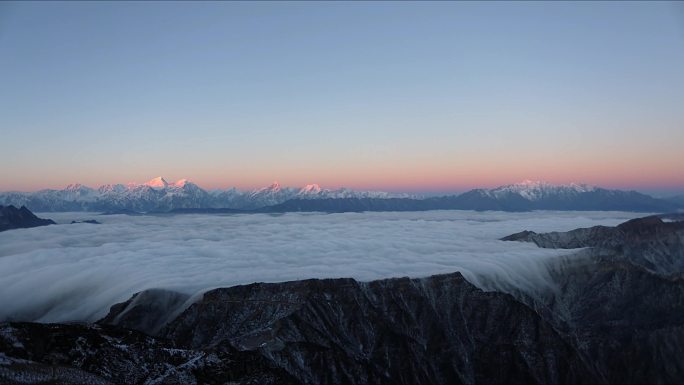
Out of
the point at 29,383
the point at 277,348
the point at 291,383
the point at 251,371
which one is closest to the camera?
the point at 29,383

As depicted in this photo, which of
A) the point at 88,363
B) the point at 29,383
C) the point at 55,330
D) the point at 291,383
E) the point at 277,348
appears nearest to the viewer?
the point at 29,383

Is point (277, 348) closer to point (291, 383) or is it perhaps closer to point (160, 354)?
point (291, 383)

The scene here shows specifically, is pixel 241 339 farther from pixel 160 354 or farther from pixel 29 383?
pixel 29 383

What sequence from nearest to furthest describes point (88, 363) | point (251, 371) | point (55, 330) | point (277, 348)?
point (88, 363), point (55, 330), point (251, 371), point (277, 348)

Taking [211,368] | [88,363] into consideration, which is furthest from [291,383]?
[88,363]

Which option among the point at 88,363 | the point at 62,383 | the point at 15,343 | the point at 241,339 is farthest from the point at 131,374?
the point at 241,339

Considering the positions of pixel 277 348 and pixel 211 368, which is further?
pixel 277 348

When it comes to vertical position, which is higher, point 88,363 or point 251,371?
point 88,363

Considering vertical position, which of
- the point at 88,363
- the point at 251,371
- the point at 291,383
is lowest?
the point at 291,383

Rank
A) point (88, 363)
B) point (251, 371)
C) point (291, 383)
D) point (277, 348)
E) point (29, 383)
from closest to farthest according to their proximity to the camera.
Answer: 1. point (29, 383)
2. point (88, 363)
3. point (251, 371)
4. point (291, 383)
5. point (277, 348)
